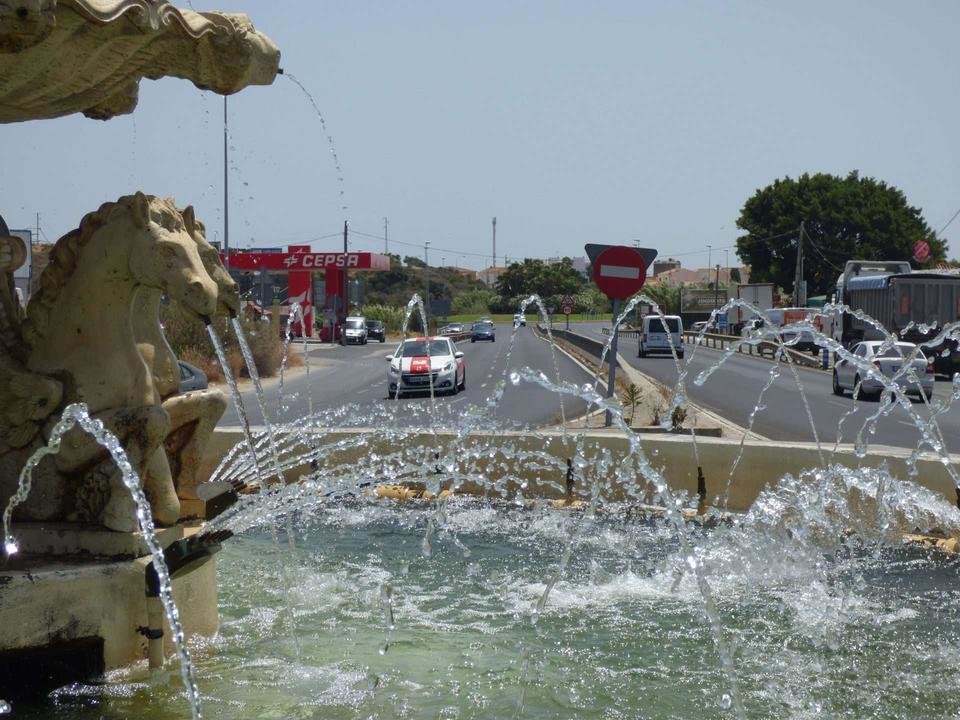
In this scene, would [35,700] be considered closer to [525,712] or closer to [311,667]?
[311,667]

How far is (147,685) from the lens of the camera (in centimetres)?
532

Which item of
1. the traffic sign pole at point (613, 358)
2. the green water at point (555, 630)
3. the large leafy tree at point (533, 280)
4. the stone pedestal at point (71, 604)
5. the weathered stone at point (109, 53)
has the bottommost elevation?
the green water at point (555, 630)

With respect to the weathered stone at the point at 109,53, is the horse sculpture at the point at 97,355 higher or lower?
lower

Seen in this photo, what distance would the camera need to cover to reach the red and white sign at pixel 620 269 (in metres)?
13.0

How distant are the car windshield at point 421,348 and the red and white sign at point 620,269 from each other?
18.5 meters

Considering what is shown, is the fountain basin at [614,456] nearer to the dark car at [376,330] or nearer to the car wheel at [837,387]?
the car wheel at [837,387]

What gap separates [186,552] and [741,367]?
40.6m

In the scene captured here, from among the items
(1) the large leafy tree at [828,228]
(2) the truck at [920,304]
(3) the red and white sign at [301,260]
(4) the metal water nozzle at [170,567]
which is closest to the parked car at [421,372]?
(2) the truck at [920,304]

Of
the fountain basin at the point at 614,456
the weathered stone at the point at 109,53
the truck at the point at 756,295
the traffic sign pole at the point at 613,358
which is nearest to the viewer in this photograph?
the weathered stone at the point at 109,53

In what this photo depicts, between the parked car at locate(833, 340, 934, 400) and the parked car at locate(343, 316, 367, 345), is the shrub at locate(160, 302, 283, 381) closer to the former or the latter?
the parked car at locate(833, 340, 934, 400)

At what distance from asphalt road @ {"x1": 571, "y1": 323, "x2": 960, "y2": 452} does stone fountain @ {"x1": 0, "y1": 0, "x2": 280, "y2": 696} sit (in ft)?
35.7

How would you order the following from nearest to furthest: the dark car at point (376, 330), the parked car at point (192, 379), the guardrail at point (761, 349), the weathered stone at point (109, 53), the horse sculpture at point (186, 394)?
the weathered stone at point (109, 53) → the horse sculpture at point (186, 394) → the parked car at point (192, 379) → the guardrail at point (761, 349) → the dark car at point (376, 330)

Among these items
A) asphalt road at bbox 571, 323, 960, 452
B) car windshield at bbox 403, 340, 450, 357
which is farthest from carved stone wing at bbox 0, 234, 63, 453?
car windshield at bbox 403, 340, 450, 357

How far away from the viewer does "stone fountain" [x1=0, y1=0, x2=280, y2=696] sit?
201 inches
